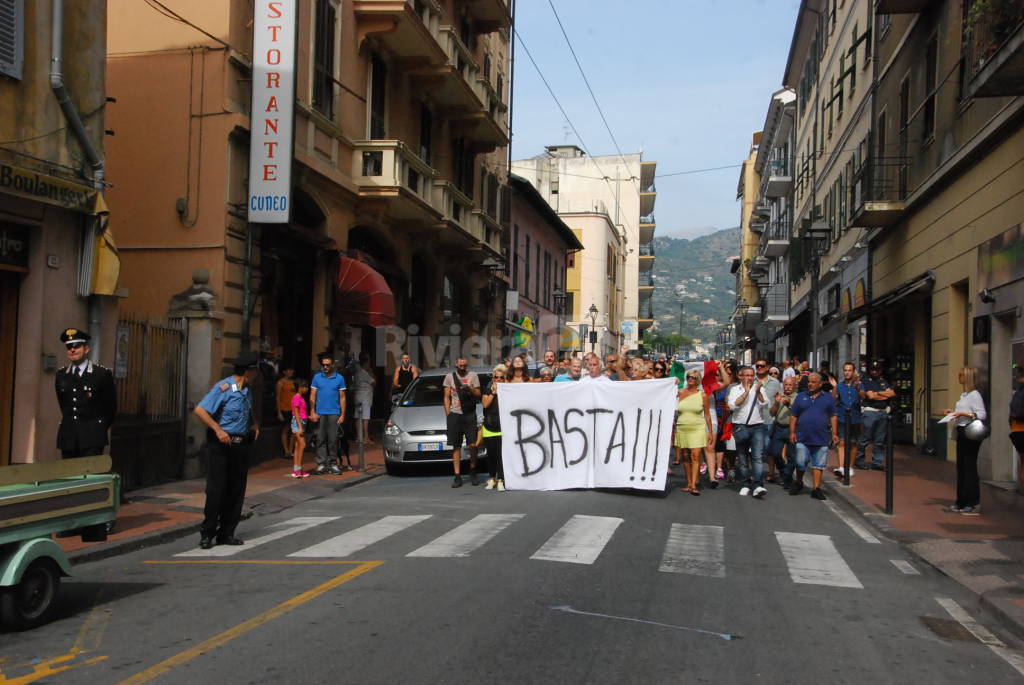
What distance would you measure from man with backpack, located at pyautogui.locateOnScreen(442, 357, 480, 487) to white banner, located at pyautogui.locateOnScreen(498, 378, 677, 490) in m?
0.70

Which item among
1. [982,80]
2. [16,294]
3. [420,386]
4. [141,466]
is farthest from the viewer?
[420,386]

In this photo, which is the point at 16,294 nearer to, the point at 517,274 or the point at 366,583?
the point at 366,583

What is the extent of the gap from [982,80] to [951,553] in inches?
259

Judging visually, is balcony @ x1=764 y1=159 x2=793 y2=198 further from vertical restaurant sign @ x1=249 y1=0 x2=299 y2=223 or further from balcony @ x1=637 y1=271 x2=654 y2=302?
balcony @ x1=637 y1=271 x2=654 y2=302

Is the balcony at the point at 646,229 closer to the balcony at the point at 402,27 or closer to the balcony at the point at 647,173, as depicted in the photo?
the balcony at the point at 647,173

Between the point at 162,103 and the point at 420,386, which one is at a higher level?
the point at 162,103

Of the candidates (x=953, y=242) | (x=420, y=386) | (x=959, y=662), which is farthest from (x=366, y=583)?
(x=953, y=242)

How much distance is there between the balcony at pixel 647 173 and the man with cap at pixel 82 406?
72127 millimetres

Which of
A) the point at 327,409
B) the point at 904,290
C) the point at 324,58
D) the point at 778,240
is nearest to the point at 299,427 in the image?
the point at 327,409

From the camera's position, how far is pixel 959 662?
609 centimetres

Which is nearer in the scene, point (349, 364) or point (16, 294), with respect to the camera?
point (16, 294)

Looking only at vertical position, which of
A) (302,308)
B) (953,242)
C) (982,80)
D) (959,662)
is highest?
(982,80)

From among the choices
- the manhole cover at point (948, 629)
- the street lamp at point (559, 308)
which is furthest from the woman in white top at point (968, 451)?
the street lamp at point (559, 308)

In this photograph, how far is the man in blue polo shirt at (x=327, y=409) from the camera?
15953mm
